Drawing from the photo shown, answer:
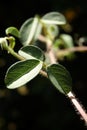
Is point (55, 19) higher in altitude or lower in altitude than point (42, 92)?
higher

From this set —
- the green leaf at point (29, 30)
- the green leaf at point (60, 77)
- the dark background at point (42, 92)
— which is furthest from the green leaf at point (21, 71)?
the dark background at point (42, 92)

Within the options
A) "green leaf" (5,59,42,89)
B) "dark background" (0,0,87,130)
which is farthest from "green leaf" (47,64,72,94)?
"dark background" (0,0,87,130)

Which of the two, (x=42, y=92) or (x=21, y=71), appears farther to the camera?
(x=42, y=92)

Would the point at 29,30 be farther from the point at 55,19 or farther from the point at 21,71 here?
the point at 21,71

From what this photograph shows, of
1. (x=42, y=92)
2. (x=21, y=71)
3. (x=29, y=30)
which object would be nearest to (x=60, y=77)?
(x=21, y=71)

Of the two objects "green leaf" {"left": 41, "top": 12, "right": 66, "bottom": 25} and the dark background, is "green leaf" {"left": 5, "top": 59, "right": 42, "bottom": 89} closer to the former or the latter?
"green leaf" {"left": 41, "top": 12, "right": 66, "bottom": 25}
